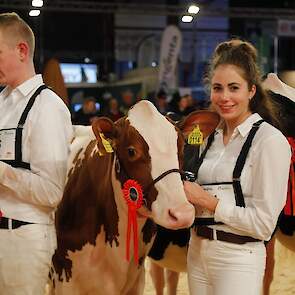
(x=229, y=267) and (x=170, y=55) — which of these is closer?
(x=229, y=267)

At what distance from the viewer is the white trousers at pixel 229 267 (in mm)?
2105

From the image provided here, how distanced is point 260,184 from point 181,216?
1.00 ft

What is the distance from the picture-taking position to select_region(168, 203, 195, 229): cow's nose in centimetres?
200

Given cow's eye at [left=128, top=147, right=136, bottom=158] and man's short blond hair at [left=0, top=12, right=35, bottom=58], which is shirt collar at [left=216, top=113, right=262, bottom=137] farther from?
man's short blond hair at [left=0, top=12, right=35, bottom=58]

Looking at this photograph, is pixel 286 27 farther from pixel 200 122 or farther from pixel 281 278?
pixel 200 122

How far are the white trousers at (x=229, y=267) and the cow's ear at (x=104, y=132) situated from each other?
1.66 feet

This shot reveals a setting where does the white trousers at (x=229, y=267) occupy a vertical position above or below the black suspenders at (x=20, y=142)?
below

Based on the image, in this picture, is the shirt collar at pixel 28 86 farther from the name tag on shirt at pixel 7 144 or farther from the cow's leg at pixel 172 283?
the cow's leg at pixel 172 283

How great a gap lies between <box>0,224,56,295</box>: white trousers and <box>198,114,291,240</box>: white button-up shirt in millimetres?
641

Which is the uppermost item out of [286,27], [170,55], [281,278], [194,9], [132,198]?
[194,9]

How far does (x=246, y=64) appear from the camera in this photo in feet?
7.35

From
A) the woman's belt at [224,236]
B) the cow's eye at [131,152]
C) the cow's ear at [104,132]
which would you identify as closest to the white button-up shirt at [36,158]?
the cow's ear at [104,132]

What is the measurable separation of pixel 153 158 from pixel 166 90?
8880 mm

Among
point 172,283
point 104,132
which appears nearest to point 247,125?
point 104,132
